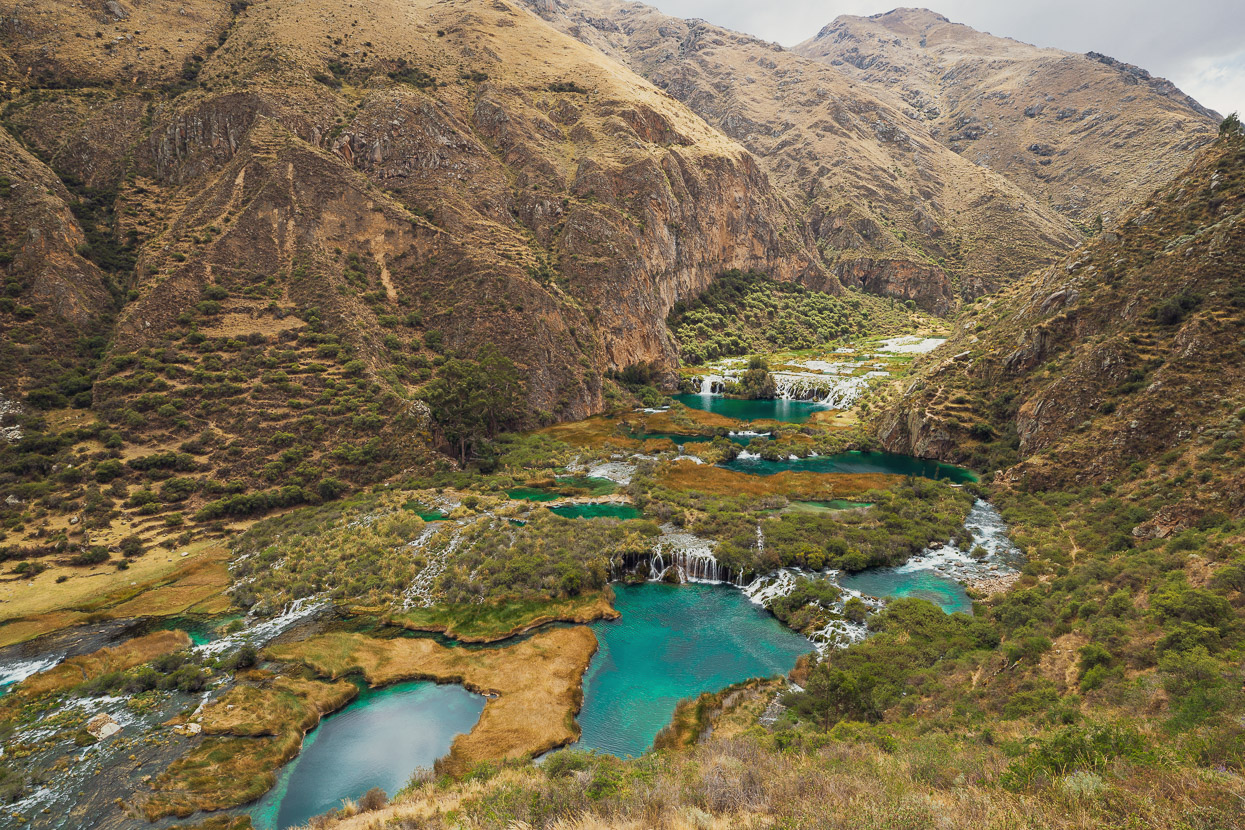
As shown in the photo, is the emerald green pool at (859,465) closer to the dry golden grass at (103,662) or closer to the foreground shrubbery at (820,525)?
the foreground shrubbery at (820,525)

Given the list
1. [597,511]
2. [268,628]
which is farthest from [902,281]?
[268,628]

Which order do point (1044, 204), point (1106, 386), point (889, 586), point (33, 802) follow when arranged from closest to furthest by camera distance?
point (33, 802), point (889, 586), point (1106, 386), point (1044, 204)

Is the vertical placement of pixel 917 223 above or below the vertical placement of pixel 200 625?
above

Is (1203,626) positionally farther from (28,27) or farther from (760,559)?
(28,27)

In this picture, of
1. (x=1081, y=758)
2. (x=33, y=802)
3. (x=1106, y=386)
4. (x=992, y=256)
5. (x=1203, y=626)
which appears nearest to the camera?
(x=1081, y=758)

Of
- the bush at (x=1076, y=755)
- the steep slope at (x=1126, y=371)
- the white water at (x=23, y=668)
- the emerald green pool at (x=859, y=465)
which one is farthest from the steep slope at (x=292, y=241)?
the bush at (x=1076, y=755)

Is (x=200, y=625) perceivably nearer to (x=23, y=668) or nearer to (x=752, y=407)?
Result: (x=23, y=668)

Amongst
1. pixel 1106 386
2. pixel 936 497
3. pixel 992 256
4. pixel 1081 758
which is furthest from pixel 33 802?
pixel 992 256
